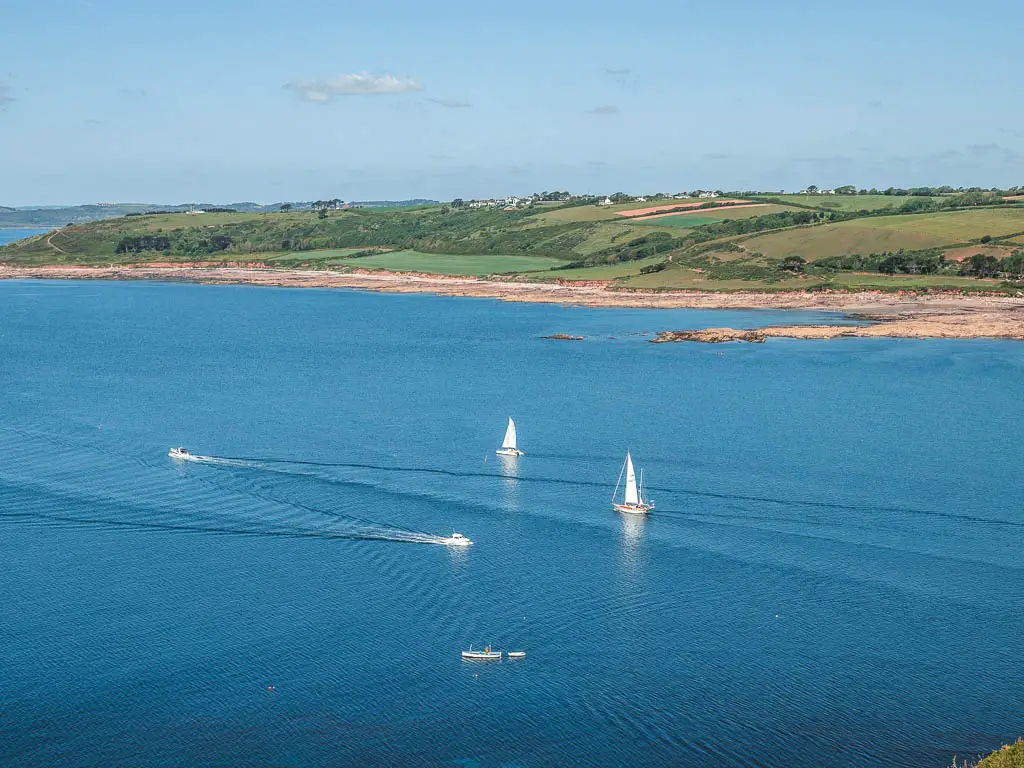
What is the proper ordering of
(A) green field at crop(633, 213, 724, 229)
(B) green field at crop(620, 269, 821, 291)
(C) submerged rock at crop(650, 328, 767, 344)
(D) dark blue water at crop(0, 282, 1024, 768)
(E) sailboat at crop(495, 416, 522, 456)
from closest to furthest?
1. (D) dark blue water at crop(0, 282, 1024, 768)
2. (E) sailboat at crop(495, 416, 522, 456)
3. (C) submerged rock at crop(650, 328, 767, 344)
4. (B) green field at crop(620, 269, 821, 291)
5. (A) green field at crop(633, 213, 724, 229)

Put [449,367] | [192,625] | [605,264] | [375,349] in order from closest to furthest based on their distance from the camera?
[192,625] → [449,367] → [375,349] → [605,264]

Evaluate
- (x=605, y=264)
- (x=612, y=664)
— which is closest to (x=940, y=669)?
(x=612, y=664)

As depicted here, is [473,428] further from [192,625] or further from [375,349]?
[375,349]

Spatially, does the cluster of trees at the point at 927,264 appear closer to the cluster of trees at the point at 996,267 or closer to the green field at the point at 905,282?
the cluster of trees at the point at 996,267

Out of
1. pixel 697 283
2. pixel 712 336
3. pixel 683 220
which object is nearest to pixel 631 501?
pixel 712 336

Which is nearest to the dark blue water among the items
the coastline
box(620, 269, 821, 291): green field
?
the coastline

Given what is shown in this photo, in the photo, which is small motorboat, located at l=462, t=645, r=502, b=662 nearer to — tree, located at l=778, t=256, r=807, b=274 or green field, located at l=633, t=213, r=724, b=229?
tree, located at l=778, t=256, r=807, b=274
